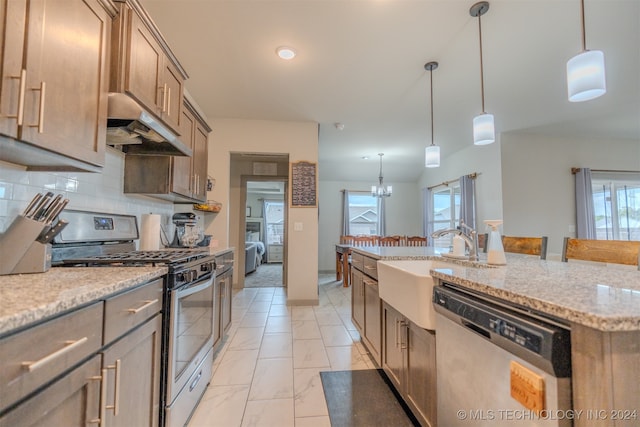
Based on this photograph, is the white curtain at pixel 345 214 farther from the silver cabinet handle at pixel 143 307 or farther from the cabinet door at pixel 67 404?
the cabinet door at pixel 67 404

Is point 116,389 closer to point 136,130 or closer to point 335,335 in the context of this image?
point 136,130

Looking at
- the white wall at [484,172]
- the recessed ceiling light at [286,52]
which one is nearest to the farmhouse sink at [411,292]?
the recessed ceiling light at [286,52]

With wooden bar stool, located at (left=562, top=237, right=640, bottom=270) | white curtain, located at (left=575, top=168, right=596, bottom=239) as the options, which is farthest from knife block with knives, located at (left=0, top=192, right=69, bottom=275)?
white curtain, located at (left=575, top=168, right=596, bottom=239)

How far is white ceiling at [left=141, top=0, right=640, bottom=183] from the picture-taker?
197 centimetres

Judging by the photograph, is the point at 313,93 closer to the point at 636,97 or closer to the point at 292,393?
the point at 292,393

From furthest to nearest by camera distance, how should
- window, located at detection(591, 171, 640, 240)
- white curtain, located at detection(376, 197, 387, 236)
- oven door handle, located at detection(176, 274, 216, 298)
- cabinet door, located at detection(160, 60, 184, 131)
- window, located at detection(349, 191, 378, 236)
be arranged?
window, located at detection(349, 191, 378, 236) → white curtain, located at detection(376, 197, 387, 236) → window, located at detection(591, 171, 640, 240) → cabinet door, located at detection(160, 60, 184, 131) → oven door handle, located at detection(176, 274, 216, 298)

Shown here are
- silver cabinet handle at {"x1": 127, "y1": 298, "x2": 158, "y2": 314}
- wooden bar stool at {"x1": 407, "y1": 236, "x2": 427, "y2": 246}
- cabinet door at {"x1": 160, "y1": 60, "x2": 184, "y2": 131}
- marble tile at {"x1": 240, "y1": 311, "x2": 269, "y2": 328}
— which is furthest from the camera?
wooden bar stool at {"x1": 407, "y1": 236, "x2": 427, "y2": 246}

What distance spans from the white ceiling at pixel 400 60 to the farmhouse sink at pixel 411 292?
180 centimetres

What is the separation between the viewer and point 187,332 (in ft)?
4.89

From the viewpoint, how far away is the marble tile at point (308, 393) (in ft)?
5.37

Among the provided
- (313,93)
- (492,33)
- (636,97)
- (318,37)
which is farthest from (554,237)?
(318,37)

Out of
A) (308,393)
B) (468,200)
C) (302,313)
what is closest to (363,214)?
(468,200)

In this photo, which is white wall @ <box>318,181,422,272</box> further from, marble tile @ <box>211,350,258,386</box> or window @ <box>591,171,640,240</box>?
marble tile @ <box>211,350,258,386</box>

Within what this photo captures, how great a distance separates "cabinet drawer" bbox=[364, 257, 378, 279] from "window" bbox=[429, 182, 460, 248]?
3.69 meters
